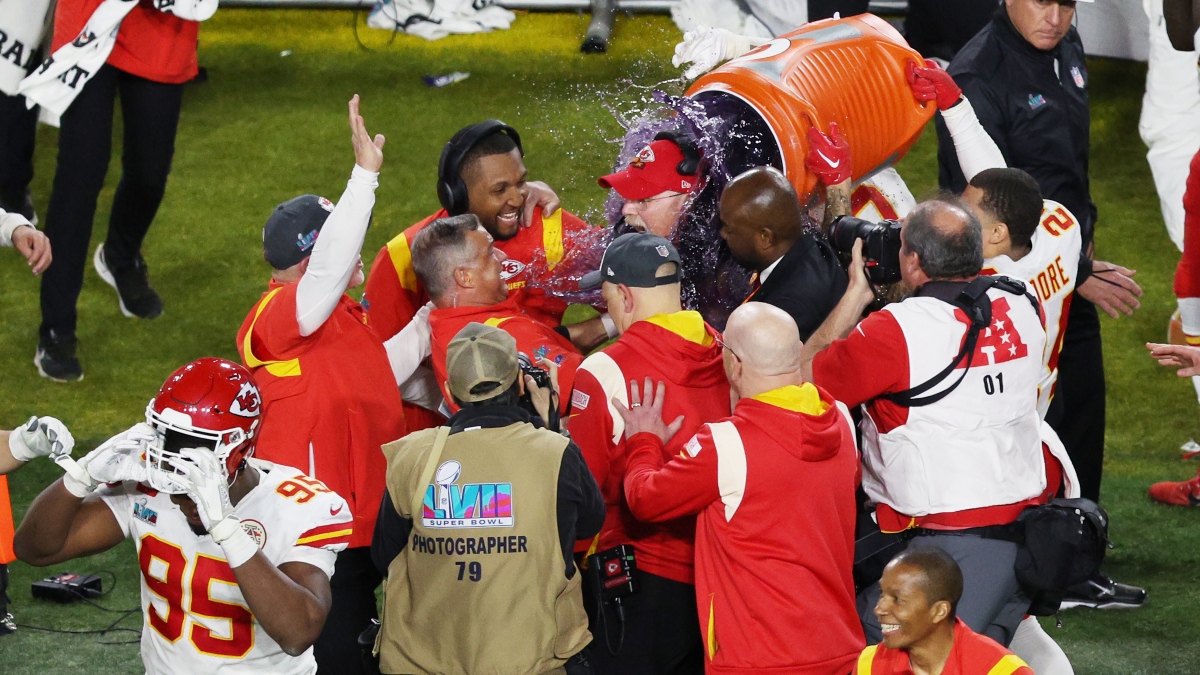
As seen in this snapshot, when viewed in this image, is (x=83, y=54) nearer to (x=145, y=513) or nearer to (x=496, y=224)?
(x=496, y=224)

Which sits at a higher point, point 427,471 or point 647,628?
point 427,471

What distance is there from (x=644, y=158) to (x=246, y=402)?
153 cm

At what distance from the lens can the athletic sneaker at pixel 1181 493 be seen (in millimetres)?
5266

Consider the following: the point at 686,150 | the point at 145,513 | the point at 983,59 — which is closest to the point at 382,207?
the point at 983,59

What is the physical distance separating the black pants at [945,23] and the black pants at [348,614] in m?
4.32

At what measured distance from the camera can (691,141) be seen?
3715 millimetres

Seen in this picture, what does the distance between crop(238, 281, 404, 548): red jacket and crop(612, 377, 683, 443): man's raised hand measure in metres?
0.68

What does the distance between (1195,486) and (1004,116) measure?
5.69ft

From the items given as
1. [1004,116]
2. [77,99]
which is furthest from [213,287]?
[1004,116]

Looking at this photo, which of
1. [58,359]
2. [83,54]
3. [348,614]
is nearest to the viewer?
[348,614]

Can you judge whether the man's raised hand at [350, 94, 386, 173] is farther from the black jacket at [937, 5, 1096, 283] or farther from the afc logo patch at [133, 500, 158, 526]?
the black jacket at [937, 5, 1096, 283]

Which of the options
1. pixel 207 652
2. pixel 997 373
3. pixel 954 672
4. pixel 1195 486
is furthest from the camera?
pixel 1195 486

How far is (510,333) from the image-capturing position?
3510 millimetres

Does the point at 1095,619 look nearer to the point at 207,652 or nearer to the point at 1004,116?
the point at 1004,116
